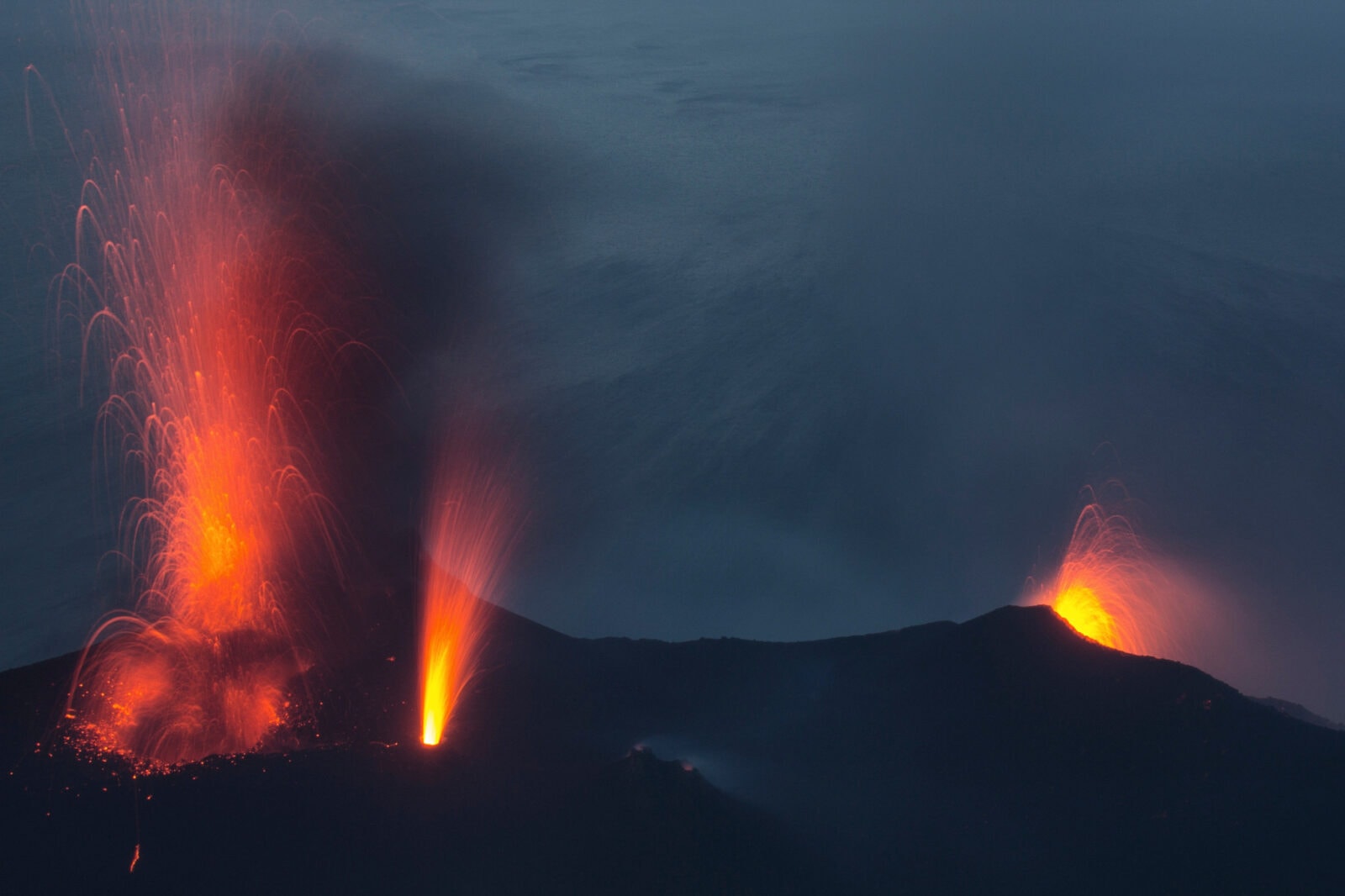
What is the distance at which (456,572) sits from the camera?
9352mm

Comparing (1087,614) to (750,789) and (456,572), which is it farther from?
(456,572)

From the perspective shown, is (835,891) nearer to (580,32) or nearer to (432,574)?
(432,574)

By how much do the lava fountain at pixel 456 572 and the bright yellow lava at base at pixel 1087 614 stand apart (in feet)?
20.3

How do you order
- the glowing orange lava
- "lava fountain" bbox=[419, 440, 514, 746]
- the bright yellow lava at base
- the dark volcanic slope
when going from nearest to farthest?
the dark volcanic slope
"lava fountain" bbox=[419, 440, 514, 746]
the bright yellow lava at base
the glowing orange lava

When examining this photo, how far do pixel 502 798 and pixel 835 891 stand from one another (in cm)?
214

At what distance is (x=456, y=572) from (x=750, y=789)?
4.39 meters

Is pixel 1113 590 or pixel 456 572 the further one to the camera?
pixel 1113 590

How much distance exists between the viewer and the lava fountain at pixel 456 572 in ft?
24.0

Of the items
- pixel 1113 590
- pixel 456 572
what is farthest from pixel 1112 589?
pixel 456 572

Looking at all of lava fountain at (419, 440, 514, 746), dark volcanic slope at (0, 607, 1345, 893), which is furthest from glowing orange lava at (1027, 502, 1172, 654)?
lava fountain at (419, 440, 514, 746)

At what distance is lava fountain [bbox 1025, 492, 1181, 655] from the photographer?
9.94 meters

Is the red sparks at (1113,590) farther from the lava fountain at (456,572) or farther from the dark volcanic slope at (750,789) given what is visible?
the lava fountain at (456,572)

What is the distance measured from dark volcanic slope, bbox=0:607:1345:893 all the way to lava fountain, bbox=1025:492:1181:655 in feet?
8.83

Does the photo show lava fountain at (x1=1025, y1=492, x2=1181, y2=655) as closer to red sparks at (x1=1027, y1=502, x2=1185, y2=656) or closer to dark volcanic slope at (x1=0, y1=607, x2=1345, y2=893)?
red sparks at (x1=1027, y1=502, x2=1185, y2=656)
